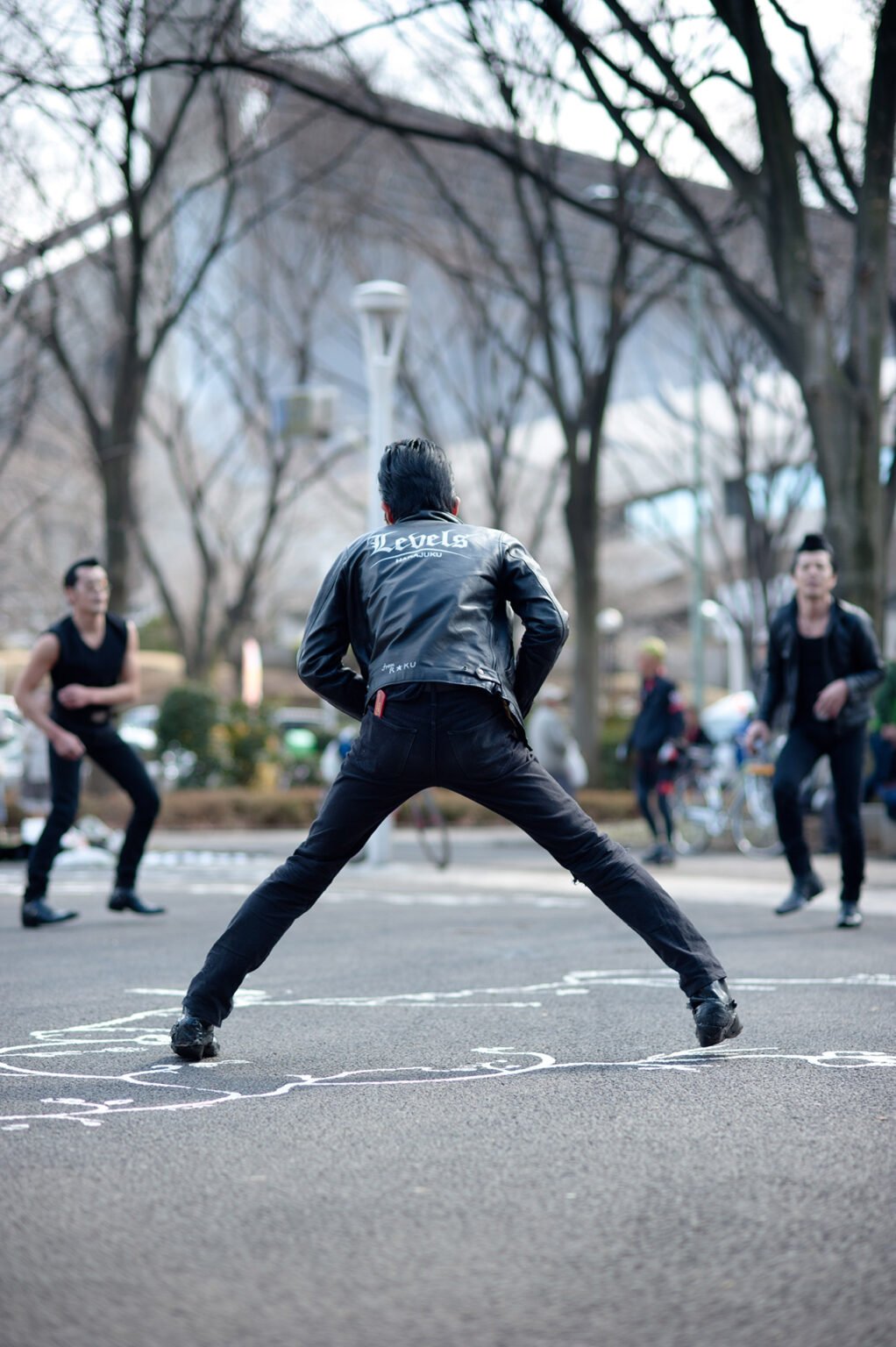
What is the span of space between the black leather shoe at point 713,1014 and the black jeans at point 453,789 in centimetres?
3

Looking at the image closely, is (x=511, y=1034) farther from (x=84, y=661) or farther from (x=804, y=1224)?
(x=84, y=661)

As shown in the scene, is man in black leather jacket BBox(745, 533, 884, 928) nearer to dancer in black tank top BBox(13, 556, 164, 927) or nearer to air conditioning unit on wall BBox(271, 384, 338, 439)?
dancer in black tank top BBox(13, 556, 164, 927)

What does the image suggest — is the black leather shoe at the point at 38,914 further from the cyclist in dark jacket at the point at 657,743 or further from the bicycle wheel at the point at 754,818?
the bicycle wheel at the point at 754,818

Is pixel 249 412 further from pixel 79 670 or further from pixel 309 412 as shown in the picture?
pixel 79 670

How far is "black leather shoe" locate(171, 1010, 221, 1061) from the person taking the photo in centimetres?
488

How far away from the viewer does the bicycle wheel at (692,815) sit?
Answer: 17.5 metres

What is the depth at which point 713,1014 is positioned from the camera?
4.80 meters

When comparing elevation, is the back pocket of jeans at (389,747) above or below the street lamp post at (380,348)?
below

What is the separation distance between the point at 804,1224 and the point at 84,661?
265 inches

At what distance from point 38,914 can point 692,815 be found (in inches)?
380

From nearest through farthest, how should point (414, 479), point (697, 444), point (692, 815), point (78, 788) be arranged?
1. point (414, 479)
2. point (78, 788)
3. point (692, 815)
4. point (697, 444)

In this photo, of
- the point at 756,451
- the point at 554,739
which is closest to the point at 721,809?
the point at 554,739

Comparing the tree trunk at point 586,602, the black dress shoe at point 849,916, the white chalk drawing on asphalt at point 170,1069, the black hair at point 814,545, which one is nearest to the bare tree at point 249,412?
the tree trunk at point 586,602

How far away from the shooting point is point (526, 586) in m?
4.90
